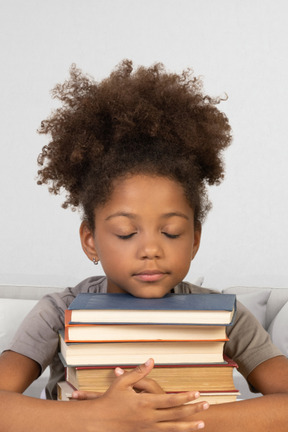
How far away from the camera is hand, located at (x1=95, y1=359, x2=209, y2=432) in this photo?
698 mm

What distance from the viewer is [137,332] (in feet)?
A: 2.52

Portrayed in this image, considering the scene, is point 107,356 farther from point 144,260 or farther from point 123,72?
point 123,72

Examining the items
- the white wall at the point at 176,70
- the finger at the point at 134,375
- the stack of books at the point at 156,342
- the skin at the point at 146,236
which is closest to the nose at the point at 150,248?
the skin at the point at 146,236

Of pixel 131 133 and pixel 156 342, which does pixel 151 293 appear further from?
pixel 131 133

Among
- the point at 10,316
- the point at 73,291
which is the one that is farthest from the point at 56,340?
the point at 10,316

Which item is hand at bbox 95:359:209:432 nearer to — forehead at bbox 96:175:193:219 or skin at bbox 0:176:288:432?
skin at bbox 0:176:288:432

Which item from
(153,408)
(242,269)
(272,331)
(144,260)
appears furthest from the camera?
(242,269)

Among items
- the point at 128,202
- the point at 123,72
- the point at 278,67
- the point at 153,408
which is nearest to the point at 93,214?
the point at 128,202

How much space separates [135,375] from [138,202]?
11.8 inches

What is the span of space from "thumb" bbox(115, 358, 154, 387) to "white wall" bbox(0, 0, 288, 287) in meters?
3.72

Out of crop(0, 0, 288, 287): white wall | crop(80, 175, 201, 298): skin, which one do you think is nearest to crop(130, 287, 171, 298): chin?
crop(80, 175, 201, 298): skin

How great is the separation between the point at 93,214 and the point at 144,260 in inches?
6.9

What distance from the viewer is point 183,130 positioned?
3.27 ft

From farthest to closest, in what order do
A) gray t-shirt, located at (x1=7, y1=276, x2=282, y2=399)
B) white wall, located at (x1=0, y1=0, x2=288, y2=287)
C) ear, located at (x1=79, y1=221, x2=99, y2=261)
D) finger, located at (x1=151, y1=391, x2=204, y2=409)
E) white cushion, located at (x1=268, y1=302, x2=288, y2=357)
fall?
white wall, located at (x1=0, y1=0, x2=288, y2=287)
white cushion, located at (x1=268, y1=302, x2=288, y2=357)
ear, located at (x1=79, y1=221, x2=99, y2=261)
gray t-shirt, located at (x1=7, y1=276, x2=282, y2=399)
finger, located at (x1=151, y1=391, x2=204, y2=409)
